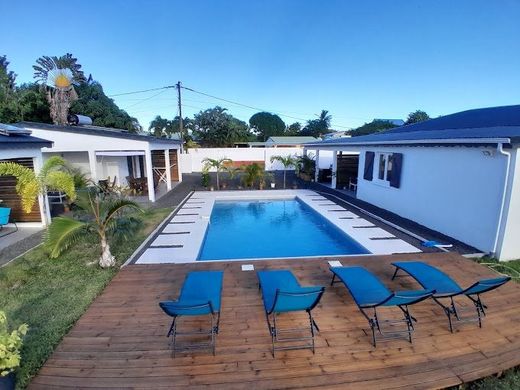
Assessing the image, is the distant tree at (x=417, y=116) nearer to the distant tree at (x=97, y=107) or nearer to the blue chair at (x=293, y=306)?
the distant tree at (x=97, y=107)

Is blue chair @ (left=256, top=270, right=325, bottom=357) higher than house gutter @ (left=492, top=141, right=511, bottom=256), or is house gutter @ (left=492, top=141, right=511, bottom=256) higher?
house gutter @ (left=492, top=141, right=511, bottom=256)

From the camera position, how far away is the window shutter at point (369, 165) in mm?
12921

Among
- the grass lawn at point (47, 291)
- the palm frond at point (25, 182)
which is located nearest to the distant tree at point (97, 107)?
the grass lawn at point (47, 291)

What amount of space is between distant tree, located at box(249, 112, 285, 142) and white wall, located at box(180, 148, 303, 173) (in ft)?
108

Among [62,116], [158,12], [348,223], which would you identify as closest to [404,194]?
[348,223]

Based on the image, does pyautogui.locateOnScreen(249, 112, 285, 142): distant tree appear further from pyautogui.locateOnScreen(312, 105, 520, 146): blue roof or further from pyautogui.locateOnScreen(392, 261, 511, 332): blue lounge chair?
pyautogui.locateOnScreen(392, 261, 511, 332): blue lounge chair

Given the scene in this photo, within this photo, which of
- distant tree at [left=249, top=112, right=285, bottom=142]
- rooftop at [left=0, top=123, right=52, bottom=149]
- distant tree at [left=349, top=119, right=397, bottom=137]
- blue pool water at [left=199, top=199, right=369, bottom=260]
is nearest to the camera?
rooftop at [left=0, top=123, right=52, bottom=149]

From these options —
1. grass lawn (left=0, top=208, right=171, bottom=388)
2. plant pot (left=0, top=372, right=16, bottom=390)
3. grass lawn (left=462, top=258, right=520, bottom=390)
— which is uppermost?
plant pot (left=0, top=372, right=16, bottom=390)

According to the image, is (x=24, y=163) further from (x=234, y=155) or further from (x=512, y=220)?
(x=234, y=155)

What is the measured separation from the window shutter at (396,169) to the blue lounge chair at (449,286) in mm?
6197

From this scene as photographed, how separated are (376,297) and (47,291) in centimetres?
590

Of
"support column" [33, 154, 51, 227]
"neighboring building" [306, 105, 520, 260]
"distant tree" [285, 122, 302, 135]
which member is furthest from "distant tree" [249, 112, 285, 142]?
"support column" [33, 154, 51, 227]

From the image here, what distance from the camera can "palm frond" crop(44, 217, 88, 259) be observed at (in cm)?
548

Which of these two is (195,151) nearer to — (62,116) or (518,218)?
(62,116)
